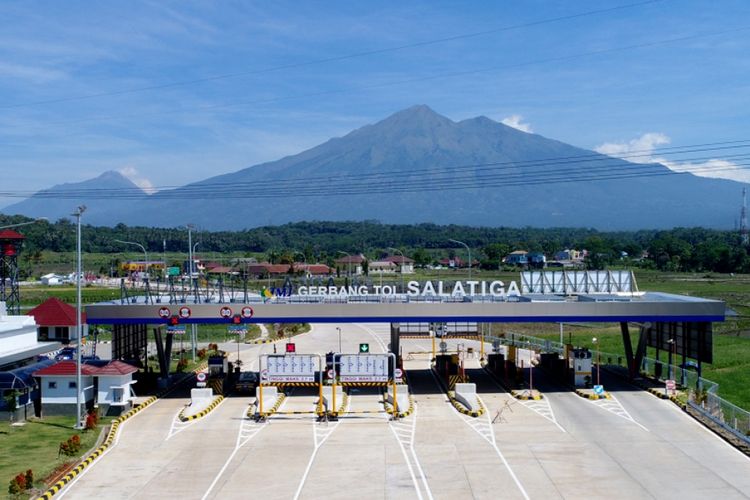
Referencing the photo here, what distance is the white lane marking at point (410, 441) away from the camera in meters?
30.0

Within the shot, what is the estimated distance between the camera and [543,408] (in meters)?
44.2

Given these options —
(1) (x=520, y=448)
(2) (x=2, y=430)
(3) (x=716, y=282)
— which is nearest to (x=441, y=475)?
(1) (x=520, y=448)

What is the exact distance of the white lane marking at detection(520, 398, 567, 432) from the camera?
41344mm

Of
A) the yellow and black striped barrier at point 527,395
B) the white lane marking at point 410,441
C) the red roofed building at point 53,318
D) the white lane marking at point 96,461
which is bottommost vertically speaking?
the white lane marking at point 96,461

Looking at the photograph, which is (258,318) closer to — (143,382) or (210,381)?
(210,381)

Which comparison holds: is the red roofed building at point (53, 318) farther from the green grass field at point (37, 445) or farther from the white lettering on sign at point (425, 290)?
the white lettering on sign at point (425, 290)

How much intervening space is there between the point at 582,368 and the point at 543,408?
6.93 m

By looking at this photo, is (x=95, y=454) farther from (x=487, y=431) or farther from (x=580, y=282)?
(x=580, y=282)

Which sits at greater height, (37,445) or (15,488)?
(15,488)

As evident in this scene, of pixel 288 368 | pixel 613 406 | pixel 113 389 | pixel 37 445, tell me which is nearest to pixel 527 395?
pixel 613 406

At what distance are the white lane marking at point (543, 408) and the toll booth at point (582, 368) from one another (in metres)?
4.22

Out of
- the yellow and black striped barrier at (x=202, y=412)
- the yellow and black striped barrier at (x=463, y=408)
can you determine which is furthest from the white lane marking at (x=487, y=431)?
the yellow and black striped barrier at (x=202, y=412)

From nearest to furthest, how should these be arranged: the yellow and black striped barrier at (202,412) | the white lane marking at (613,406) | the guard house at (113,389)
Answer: the white lane marking at (613,406) → the yellow and black striped barrier at (202,412) → the guard house at (113,389)

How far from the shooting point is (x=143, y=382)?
172 feet
